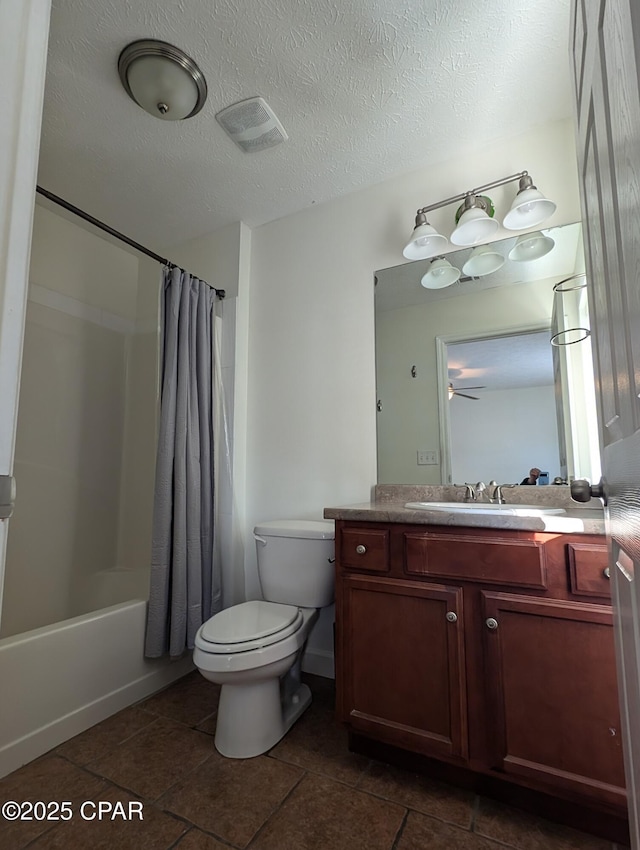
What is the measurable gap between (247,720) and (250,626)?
308 millimetres

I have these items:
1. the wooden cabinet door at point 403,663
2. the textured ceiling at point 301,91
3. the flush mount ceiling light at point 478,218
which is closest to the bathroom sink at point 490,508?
the wooden cabinet door at point 403,663

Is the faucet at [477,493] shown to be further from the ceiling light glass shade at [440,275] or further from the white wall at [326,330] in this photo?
the ceiling light glass shade at [440,275]

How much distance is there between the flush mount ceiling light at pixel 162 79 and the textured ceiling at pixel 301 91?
0.11 feet

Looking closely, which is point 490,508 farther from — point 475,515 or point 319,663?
point 319,663

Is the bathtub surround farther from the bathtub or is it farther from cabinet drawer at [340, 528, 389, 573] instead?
cabinet drawer at [340, 528, 389, 573]

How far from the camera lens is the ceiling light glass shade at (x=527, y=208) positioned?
64.2 inches

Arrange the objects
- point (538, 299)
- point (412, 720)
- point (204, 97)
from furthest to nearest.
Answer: point (538, 299) < point (204, 97) < point (412, 720)

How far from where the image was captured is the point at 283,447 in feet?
7.32

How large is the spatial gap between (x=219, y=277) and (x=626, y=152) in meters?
2.24

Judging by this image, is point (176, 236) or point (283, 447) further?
point (176, 236)

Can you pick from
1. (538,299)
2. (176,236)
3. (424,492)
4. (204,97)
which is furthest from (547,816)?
(176,236)

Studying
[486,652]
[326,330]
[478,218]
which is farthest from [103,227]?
[486,652]

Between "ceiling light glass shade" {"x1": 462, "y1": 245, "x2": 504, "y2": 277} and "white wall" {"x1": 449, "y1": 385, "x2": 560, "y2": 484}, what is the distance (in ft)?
1.79

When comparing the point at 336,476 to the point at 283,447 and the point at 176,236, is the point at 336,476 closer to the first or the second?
the point at 283,447
